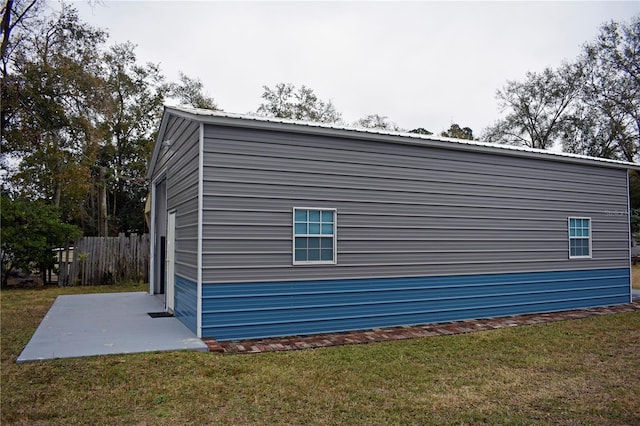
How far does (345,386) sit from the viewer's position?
16.4 ft

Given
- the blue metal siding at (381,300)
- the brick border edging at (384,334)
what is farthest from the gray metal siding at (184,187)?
the brick border edging at (384,334)

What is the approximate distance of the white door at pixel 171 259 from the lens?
9049 mm

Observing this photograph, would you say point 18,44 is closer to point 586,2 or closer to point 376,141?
point 376,141

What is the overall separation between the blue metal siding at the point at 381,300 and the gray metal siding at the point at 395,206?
0.18 m

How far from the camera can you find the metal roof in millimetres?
6973

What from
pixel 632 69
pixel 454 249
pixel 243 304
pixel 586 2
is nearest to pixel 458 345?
pixel 454 249

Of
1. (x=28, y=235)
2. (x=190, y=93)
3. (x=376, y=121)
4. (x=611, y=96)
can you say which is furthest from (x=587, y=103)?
(x=28, y=235)

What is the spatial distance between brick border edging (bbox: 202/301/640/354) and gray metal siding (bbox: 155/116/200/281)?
1302 mm

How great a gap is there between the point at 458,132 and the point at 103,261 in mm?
23276

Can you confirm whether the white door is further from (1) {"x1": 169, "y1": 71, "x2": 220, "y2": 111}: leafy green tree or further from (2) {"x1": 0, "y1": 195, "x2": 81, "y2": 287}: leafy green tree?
(1) {"x1": 169, "y1": 71, "x2": 220, "y2": 111}: leafy green tree

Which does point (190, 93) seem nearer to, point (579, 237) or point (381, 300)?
point (579, 237)

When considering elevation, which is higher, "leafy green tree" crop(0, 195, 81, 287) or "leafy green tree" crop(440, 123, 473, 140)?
"leafy green tree" crop(440, 123, 473, 140)

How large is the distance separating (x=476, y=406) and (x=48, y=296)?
1113cm

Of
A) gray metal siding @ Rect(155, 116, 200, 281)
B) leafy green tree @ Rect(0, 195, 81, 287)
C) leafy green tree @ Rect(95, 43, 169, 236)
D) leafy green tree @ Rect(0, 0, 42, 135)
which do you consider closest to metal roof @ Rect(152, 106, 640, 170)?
gray metal siding @ Rect(155, 116, 200, 281)
